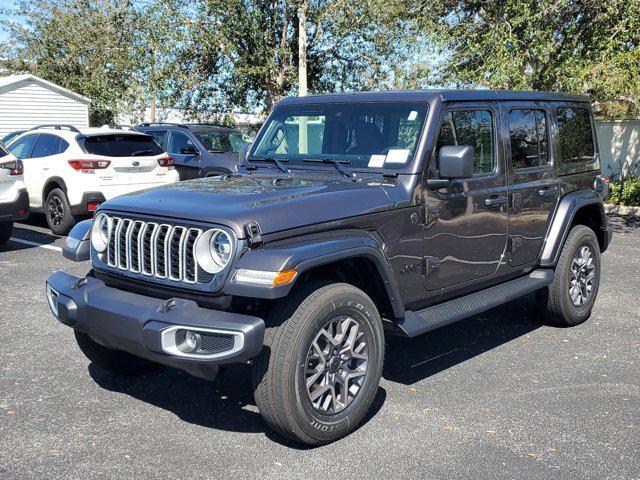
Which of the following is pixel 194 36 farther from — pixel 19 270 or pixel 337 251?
pixel 337 251

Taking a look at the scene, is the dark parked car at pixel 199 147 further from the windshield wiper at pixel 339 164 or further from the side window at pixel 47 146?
the windshield wiper at pixel 339 164

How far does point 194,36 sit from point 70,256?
16254mm

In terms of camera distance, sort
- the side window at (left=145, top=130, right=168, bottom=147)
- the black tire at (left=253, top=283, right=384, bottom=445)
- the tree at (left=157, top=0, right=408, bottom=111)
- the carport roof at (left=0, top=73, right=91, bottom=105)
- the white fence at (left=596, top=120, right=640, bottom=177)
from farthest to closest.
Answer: the carport roof at (left=0, top=73, right=91, bottom=105), the tree at (left=157, top=0, right=408, bottom=111), the white fence at (left=596, top=120, right=640, bottom=177), the side window at (left=145, top=130, right=168, bottom=147), the black tire at (left=253, top=283, right=384, bottom=445)

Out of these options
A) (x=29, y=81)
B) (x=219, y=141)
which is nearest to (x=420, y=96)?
(x=219, y=141)

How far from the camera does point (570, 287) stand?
6.26 metres

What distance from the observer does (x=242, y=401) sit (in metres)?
4.63

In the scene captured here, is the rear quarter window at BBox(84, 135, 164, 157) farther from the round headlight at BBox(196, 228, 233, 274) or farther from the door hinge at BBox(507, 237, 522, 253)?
the round headlight at BBox(196, 228, 233, 274)

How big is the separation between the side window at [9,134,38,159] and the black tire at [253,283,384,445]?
9.67 meters

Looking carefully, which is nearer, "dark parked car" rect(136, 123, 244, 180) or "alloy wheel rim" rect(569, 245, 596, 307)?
"alloy wheel rim" rect(569, 245, 596, 307)

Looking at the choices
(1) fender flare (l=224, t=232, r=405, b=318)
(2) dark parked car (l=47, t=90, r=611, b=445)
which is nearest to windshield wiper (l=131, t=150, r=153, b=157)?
(2) dark parked car (l=47, t=90, r=611, b=445)

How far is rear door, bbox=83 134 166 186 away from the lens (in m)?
11.1

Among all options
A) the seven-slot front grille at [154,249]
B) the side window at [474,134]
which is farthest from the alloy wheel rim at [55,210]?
the side window at [474,134]

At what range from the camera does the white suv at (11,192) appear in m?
9.68

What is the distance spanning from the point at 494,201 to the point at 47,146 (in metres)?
8.74
